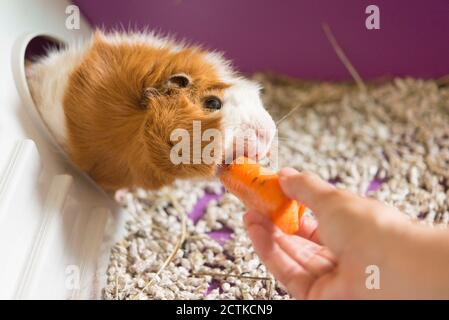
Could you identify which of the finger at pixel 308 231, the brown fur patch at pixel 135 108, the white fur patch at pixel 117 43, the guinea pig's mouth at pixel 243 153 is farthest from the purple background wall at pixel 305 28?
the finger at pixel 308 231

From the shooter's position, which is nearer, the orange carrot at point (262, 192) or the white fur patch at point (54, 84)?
the orange carrot at point (262, 192)

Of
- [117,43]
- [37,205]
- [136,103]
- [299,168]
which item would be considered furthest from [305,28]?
[37,205]

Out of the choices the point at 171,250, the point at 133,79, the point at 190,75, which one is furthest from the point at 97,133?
the point at 171,250

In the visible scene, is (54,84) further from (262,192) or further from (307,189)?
(307,189)

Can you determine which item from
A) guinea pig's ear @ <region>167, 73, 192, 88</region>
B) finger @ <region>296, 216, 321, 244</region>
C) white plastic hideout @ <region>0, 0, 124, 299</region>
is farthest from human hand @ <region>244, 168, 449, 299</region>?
white plastic hideout @ <region>0, 0, 124, 299</region>

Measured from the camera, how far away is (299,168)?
71.9 inches

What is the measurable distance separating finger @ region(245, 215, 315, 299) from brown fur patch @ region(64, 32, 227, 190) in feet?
0.64

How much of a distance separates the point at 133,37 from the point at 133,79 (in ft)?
0.84

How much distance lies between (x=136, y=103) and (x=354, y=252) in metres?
0.67

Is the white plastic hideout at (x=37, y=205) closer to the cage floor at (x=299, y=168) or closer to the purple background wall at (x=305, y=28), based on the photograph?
the cage floor at (x=299, y=168)

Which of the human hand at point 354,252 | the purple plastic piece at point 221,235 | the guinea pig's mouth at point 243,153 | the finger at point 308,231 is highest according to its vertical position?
the guinea pig's mouth at point 243,153

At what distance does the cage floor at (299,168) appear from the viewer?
145cm

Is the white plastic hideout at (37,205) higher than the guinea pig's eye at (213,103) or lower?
lower
